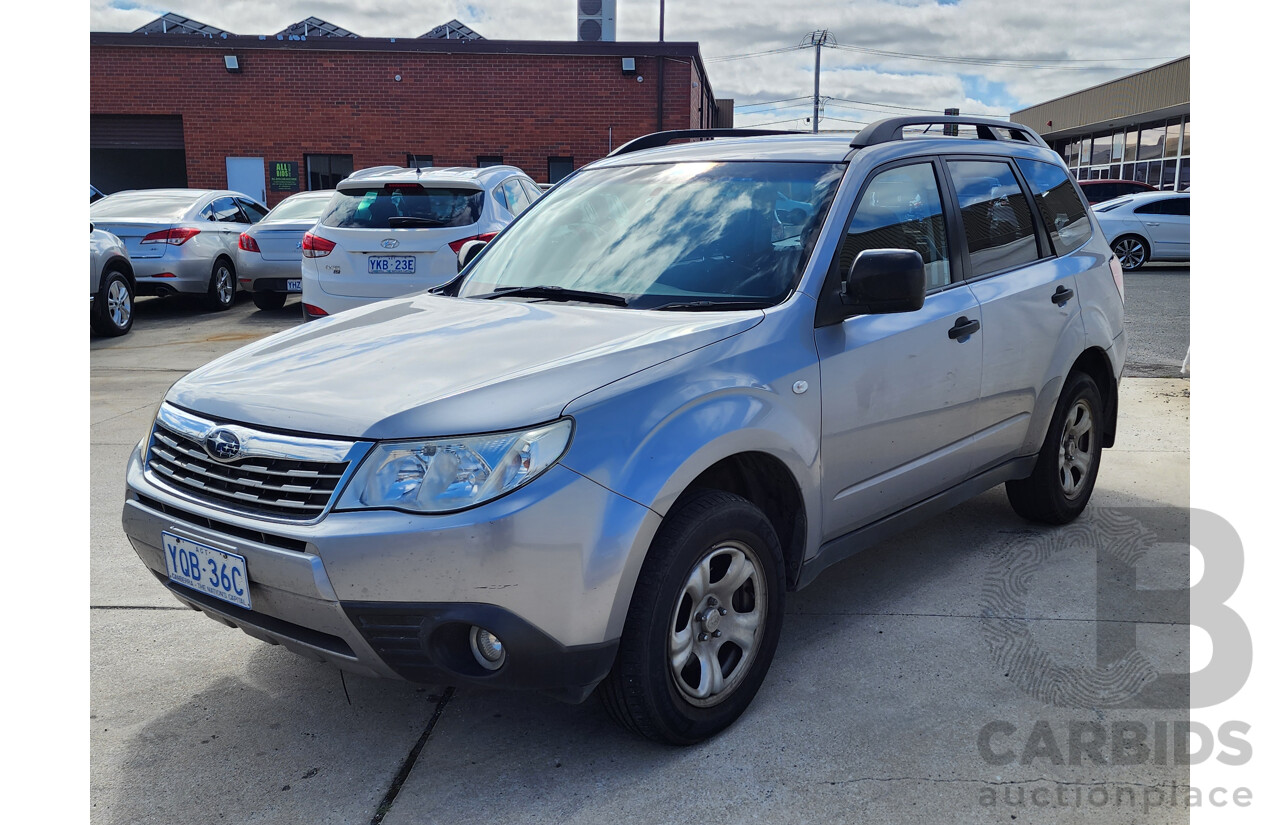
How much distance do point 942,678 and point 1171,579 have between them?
5.11 ft

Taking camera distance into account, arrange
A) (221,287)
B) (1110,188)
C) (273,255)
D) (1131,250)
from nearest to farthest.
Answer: (273,255) → (221,287) → (1131,250) → (1110,188)

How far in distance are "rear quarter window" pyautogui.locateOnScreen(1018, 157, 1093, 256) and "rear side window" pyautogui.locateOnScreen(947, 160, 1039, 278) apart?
16 centimetres

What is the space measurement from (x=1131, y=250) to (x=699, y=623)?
61.9 feet

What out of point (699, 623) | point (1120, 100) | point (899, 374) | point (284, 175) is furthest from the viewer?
point (1120, 100)

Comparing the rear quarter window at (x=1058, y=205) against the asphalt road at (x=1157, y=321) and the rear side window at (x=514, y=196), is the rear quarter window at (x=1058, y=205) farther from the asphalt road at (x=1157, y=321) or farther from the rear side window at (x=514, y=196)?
the rear side window at (x=514, y=196)

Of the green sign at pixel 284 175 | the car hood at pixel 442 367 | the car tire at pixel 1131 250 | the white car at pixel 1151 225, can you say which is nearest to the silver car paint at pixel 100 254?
the car hood at pixel 442 367

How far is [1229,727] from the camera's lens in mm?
3305

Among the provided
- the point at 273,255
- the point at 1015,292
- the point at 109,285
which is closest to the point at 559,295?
the point at 1015,292

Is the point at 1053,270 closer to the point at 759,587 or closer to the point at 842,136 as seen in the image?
the point at 842,136

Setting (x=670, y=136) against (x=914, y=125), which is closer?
(x=914, y=125)

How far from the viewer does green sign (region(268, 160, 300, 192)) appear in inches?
1022

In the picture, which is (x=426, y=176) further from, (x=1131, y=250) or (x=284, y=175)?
(x=284, y=175)

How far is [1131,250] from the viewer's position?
19250 mm

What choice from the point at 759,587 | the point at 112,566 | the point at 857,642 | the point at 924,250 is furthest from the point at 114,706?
the point at 924,250
